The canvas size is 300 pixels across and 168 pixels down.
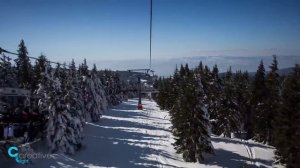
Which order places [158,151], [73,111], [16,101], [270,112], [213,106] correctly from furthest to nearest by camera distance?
[213,106] < [270,112] < [158,151] < [73,111] < [16,101]

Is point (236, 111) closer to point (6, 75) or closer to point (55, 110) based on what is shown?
point (55, 110)

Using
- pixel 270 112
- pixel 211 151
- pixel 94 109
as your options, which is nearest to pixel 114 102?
pixel 94 109

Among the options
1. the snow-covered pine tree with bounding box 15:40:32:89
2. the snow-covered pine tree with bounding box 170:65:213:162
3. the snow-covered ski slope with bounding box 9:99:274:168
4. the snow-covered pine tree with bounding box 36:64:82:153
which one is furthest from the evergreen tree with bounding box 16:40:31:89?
the snow-covered pine tree with bounding box 170:65:213:162

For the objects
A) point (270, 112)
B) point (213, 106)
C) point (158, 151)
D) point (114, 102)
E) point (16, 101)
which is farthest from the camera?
point (114, 102)

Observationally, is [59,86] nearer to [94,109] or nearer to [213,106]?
[94,109]

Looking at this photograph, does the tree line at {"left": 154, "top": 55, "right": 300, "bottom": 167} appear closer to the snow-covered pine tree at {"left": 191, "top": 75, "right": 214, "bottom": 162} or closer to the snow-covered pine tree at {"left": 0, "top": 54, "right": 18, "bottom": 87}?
the snow-covered pine tree at {"left": 191, "top": 75, "right": 214, "bottom": 162}

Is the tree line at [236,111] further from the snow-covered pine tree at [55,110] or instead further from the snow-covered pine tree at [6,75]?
the snow-covered pine tree at [6,75]

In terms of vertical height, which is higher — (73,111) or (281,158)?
(73,111)
